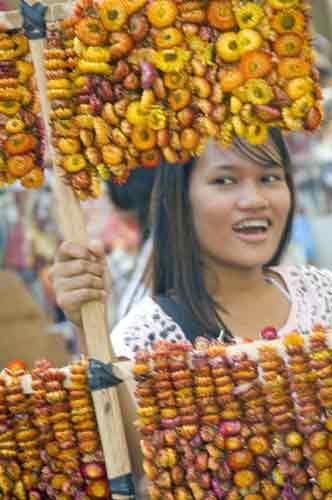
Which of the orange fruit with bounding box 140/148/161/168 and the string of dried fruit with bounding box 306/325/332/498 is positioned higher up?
the orange fruit with bounding box 140/148/161/168

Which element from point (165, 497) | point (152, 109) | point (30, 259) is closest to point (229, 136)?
point (152, 109)

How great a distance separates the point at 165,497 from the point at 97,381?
0.68 ft

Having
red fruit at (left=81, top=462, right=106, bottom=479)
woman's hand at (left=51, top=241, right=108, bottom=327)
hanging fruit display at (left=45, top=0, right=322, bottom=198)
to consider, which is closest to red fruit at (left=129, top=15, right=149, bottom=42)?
hanging fruit display at (left=45, top=0, right=322, bottom=198)

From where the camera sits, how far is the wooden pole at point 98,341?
4.72 feet

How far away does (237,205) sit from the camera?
1.79 m

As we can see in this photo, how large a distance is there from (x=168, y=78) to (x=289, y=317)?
0.65 m

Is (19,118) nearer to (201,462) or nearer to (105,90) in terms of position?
(105,90)

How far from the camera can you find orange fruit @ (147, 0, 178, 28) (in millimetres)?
1455

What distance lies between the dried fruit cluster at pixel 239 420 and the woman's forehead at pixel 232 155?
0.45 m

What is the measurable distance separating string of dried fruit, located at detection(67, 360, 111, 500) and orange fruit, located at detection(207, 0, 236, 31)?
0.57 metres

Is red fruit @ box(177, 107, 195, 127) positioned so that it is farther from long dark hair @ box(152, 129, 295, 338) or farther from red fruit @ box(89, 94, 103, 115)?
long dark hair @ box(152, 129, 295, 338)

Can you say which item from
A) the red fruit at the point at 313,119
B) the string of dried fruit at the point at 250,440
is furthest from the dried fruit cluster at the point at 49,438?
the red fruit at the point at 313,119

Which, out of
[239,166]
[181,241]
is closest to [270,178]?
[239,166]

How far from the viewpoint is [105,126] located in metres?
1.49
